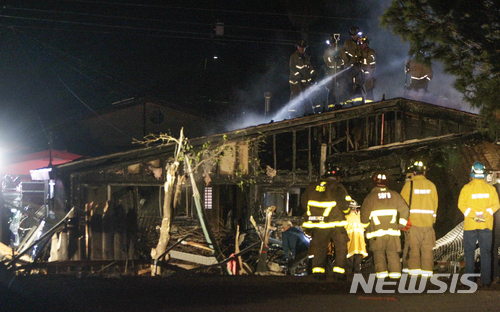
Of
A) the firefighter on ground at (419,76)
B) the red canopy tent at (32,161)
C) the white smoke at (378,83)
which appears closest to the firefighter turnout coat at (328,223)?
the white smoke at (378,83)

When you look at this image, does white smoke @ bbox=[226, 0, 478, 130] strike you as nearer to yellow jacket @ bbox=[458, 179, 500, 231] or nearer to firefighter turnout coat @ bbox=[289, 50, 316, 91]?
firefighter turnout coat @ bbox=[289, 50, 316, 91]

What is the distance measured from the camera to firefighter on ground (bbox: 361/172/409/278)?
25.8 ft

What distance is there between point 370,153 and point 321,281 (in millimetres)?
6140

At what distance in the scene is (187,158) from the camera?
549 inches

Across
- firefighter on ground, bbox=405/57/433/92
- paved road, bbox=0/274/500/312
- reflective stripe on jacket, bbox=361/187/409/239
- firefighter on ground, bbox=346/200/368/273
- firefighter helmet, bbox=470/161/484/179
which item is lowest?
paved road, bbox=0/274/500/312

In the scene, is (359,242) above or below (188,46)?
below

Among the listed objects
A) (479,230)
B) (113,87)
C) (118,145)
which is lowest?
(479,230)

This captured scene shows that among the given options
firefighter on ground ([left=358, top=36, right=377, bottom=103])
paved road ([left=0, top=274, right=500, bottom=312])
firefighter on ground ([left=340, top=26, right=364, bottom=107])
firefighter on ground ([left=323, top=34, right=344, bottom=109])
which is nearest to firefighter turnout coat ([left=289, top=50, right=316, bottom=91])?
firefighter on ground ([left=323, top=34, right=344, bottom=109])

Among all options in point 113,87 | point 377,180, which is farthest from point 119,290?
point 113,87

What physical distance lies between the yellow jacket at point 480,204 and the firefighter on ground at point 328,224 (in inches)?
75.6

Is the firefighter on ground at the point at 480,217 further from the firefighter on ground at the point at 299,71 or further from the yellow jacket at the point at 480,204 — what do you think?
the firefighter on ground at the point at 299,71

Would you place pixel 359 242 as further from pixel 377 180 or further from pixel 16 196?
pixel 16 196

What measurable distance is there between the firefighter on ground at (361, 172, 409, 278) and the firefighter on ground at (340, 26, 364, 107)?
751cm

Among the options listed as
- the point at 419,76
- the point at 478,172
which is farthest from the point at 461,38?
the point at 419,76
